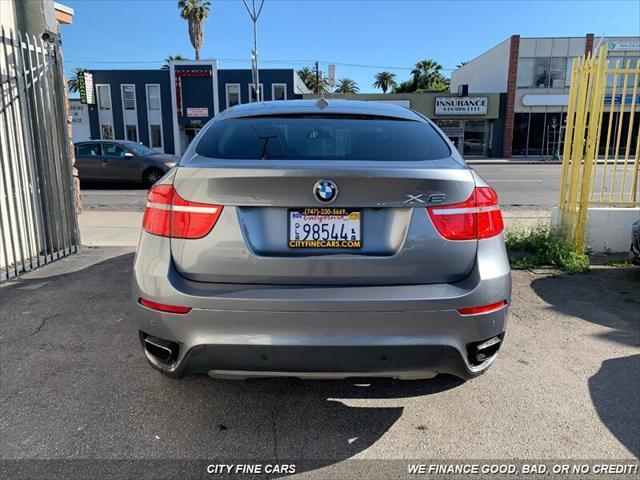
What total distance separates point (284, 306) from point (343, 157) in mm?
855

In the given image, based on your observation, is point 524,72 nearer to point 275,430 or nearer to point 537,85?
point 537,85

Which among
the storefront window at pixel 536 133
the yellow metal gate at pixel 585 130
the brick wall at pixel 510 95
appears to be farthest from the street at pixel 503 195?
the storefront window at pixel 536 133

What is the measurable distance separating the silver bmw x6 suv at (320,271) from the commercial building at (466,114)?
3111 centimetres

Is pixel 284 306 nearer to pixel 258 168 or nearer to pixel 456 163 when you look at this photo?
pixel 258 168

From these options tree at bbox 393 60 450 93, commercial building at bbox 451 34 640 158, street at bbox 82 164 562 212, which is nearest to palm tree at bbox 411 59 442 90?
tree at bbox 393 60 450 93

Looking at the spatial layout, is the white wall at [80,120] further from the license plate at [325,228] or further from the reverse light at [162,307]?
the license plate at [325,228]

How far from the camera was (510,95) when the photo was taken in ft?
110

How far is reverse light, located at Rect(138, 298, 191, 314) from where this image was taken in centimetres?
220

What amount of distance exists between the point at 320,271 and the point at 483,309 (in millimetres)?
793

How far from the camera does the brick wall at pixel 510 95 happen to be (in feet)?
107

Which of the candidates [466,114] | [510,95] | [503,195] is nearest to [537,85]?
[510,95]

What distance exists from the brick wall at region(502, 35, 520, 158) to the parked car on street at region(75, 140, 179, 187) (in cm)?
2682

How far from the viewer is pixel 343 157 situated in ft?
8.20

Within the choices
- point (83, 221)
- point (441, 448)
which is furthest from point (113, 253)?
point (441, 448)
